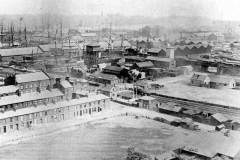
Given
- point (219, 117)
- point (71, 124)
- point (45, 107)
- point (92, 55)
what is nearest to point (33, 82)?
point (45, 107)

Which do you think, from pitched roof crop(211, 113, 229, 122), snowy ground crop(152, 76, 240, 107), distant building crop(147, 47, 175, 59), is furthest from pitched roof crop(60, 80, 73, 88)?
distant building crop(147, 47, 175, 59)

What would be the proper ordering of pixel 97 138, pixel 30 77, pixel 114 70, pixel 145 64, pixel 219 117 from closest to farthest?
pixel 97 138 < pixel 219 117 < pixel 30 77 < pixel 114 70 < pixel 145 64

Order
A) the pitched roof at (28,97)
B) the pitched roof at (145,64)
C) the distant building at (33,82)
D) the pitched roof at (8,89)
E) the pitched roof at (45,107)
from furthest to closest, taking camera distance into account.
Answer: the pitched roof at (145,64) < the distant building at (33,82) < the pitched roof at (8,89) < the pitched roof at (28,97) < the pitched roof at (45,107)

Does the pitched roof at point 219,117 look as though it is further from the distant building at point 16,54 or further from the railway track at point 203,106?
the distant building at point 16,54

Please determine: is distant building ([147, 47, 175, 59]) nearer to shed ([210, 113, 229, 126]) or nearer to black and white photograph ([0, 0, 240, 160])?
black and white photograph ([0, 0, 240, 160])

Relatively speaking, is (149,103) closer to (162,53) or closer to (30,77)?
(30,77)

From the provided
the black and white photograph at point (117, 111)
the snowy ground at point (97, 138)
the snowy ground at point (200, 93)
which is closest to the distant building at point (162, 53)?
the black and white photograph at point (117, 111)
